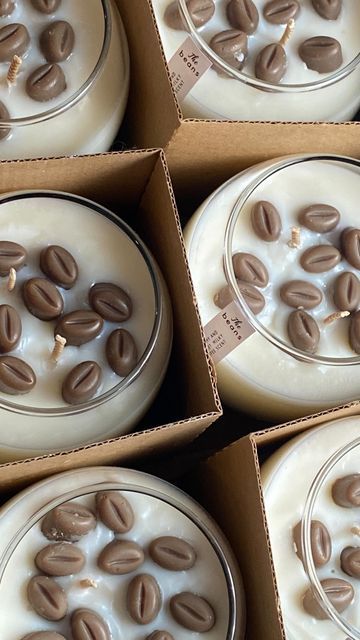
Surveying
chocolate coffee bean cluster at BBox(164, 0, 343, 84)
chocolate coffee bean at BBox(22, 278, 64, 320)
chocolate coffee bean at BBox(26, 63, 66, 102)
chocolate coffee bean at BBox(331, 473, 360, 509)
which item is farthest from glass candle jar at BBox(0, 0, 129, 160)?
chocolate coffee bean at BBox(331, 473, 360, 509)

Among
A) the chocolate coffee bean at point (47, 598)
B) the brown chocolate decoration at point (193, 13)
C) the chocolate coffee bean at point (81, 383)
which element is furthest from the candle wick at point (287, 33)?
the chocolate coffee bean at point (47, 598)

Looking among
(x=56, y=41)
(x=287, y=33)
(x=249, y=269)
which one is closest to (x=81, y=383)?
(x=249, y=269)

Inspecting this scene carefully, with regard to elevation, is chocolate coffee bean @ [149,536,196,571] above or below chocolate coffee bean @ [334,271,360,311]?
below

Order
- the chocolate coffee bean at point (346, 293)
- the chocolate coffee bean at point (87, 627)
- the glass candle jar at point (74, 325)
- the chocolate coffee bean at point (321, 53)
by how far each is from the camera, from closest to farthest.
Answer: the chocolate coffee bean at point (87, 627)
the glass candle jar at point (74, 325)
the chocolate coffee bean at point (346, 293)
the chocolate coffee bean at point (321, 53)

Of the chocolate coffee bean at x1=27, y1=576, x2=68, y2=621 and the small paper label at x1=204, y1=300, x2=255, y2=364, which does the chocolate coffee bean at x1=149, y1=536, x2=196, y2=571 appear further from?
the small paper label at x1=204, y1=300, x2=255, y2=364

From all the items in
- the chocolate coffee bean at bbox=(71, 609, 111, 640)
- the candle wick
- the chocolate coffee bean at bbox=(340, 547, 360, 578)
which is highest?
the candle wick

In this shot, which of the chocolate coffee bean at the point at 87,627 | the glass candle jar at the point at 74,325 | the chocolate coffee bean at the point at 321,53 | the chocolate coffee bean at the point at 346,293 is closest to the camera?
the chocolate coffee bean at the point at 87,627

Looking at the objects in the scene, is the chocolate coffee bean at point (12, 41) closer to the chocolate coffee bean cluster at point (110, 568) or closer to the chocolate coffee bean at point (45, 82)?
the chocolate coffee bean at point (45, 82)

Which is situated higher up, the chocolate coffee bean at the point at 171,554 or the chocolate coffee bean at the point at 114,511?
the chocolate coffee bean at the point at 114,511

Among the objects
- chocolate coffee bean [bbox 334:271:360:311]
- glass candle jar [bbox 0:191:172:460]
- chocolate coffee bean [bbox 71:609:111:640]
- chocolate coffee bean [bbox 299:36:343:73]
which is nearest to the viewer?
chocolate coffee bean [bbox 71:609:111:640]
